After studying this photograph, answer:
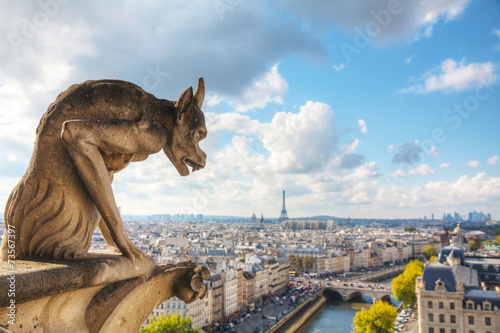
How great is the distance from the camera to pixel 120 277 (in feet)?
10.1

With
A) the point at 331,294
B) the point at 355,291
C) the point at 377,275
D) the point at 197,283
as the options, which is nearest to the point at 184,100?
the point at 197,283

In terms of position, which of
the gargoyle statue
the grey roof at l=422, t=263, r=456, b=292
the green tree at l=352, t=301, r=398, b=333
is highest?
the gargoyle statue

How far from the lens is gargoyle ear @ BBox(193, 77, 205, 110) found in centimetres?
359

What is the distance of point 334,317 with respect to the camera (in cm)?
4281

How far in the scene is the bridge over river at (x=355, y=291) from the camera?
48062 mm

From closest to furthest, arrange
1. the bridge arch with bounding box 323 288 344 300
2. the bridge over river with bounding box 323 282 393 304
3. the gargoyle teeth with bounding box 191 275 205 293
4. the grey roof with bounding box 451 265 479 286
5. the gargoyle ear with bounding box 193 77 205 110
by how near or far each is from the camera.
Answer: the gargoyle teeth with bounding box 191 275 205 293, the gargoyle ear with bounding box 193 77 205 110, the grey roof with bounding box 451 265 479 286, the bridge over river with bounding box 323 282 393 304, the bridge arch with bounding box 323 288 344 300

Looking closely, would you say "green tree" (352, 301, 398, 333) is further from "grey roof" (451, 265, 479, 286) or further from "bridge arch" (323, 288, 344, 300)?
"bridge arch" (323, 288, 344, 300)

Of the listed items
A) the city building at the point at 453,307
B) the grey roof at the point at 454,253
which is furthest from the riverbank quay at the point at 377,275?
the city building at the point at 453,307

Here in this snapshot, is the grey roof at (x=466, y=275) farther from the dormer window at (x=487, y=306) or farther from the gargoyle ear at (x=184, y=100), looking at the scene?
the gargoyle ear at (x=184, y=100)

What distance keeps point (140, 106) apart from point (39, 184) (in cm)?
88

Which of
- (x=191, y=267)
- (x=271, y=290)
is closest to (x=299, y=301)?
(x=271, y=290)

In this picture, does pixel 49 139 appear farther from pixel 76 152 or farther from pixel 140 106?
pixel 140 106

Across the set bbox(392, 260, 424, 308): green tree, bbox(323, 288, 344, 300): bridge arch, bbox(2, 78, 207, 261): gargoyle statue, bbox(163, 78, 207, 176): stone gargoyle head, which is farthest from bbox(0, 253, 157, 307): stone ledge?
bbox(323, 288, 344, 300): bridge arch

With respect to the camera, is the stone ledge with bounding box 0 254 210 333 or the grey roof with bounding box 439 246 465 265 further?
the grey roof with bounding box 439 246 465 265
